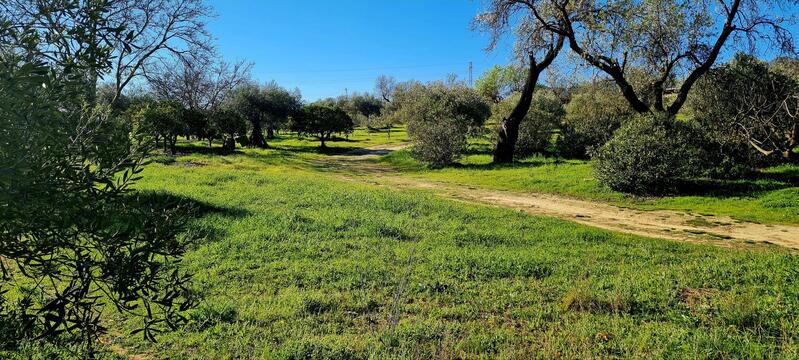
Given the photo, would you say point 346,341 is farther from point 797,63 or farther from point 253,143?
point 253,143

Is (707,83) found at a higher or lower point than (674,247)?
higher

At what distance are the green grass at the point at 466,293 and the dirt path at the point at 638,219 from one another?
Answer: 1.00 meters

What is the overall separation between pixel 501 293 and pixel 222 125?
1232 inches

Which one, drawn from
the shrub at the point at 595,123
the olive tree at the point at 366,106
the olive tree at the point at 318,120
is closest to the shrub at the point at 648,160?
the shrub at the point at 595,123

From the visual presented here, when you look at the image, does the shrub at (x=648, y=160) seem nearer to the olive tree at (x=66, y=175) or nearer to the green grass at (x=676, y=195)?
the green grass at (x=676, y=195)

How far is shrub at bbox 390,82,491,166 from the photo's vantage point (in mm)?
23062

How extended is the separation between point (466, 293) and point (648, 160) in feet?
35.1

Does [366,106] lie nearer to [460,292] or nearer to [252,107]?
[252,107]

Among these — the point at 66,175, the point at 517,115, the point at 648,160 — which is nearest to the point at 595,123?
the point at 517,115

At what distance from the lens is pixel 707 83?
18578 millimetres

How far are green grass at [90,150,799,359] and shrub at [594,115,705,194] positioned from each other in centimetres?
547

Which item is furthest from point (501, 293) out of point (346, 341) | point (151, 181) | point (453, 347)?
point (151, 181)

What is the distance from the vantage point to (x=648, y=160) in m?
13.9

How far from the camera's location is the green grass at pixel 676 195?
1193 centimetres
